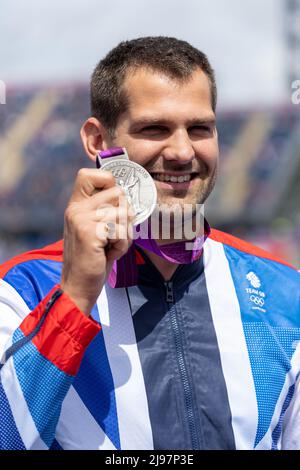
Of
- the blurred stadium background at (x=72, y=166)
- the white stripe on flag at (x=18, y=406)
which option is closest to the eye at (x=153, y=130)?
the white stripe on flag at (x=18, y=406)

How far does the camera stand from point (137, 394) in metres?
1.78

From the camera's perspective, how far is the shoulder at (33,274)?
5.92 feet

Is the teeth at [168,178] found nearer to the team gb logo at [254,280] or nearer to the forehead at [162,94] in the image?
the forehead at [162,94]

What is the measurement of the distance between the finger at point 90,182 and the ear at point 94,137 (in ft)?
1.35

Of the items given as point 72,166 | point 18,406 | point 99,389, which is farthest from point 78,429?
point 72,166

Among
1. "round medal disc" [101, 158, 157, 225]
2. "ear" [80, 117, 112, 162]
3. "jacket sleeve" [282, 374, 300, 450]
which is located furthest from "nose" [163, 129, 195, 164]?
"jacket sleeve" [282, 374, 300, 450]

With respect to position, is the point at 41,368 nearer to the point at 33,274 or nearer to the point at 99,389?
the point at 99,389

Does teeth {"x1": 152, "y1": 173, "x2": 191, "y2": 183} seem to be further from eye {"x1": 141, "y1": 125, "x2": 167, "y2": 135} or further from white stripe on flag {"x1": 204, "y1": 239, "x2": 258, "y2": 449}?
white stripe on flag {"x1": 204, "y1": 239, "x2": 258, "y2": 449}

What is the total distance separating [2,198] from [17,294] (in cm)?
2176

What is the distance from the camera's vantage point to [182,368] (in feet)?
5.94

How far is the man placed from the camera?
1531mm

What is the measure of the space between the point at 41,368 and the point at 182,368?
43cm
